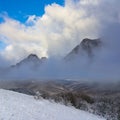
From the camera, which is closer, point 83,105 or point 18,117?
point 18,117

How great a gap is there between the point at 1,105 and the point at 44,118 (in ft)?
15.9

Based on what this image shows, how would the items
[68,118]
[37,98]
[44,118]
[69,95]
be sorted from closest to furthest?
[44,118] → [68,118] → [37,98] → [69,95]

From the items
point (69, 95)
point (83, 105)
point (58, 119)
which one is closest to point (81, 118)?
point (58, 119)

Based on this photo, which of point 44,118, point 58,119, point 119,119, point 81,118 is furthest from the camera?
point 119,119

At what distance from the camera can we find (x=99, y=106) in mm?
96438

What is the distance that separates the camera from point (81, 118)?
45906 mm

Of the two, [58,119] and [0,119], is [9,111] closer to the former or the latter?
[0,119]

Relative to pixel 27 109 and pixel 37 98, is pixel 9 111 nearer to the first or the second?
pixel 27 109

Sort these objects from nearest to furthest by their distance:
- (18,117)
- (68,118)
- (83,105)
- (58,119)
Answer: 1. (18,117)
2. (58,119)
3. (68,118)
4. (83,105)

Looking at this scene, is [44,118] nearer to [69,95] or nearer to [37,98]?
[37,98]

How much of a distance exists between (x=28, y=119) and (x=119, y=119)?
152ft

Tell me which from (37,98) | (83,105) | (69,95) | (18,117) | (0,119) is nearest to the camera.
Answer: (0,119)

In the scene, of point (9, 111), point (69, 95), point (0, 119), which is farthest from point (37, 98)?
point (69, 95)

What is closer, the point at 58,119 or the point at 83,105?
the point at 58,119
